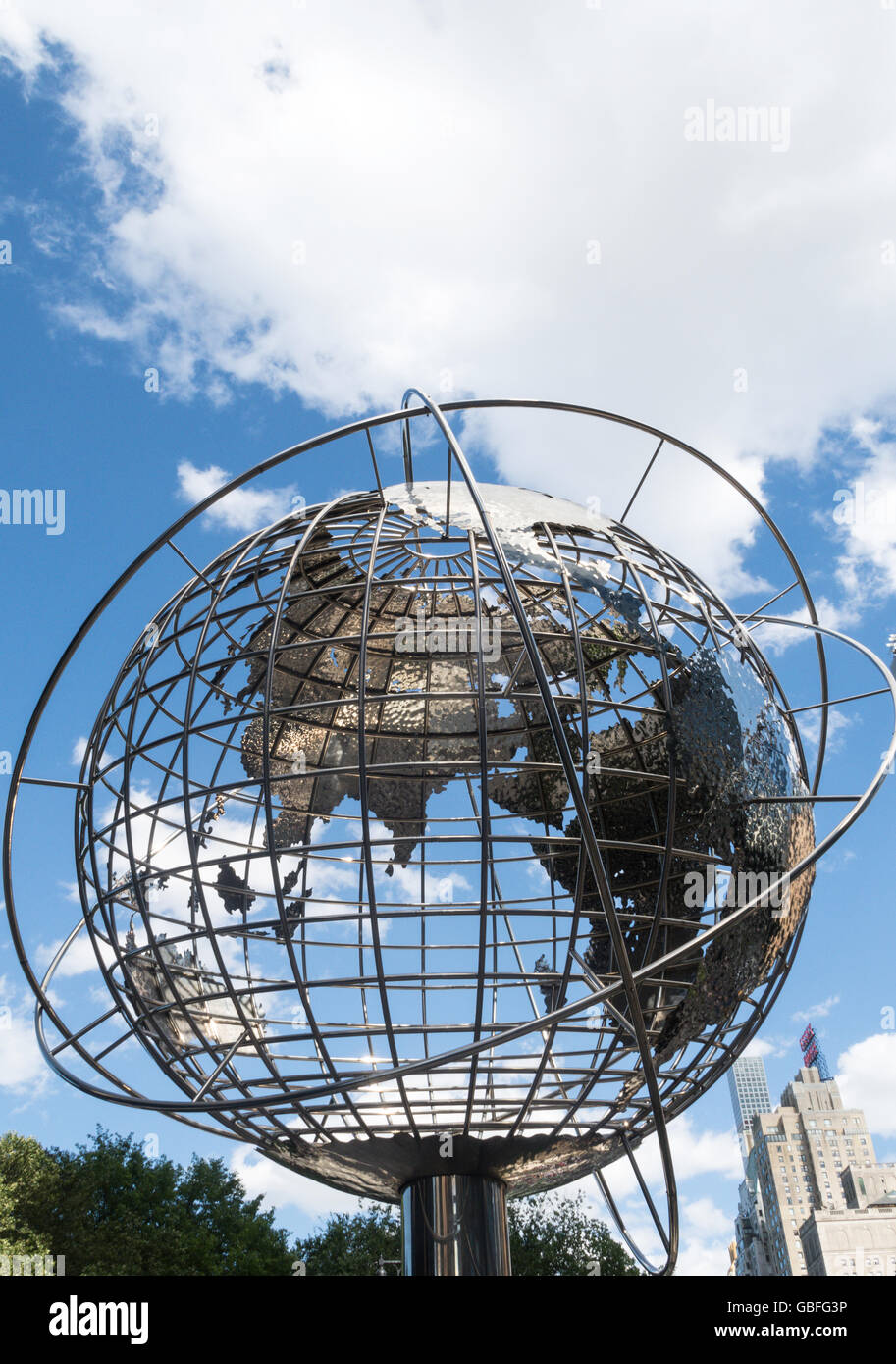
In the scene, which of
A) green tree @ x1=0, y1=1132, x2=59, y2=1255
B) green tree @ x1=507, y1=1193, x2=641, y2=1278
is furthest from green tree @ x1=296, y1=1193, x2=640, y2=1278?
green tree @ x1=0, y1=1132, x2=59, y2=1255

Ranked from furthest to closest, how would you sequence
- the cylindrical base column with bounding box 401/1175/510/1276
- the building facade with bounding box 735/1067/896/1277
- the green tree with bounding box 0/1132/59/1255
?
the building facade with bounding box 735/1067/896/1277, the green tree with bounding box 0/1132/59/1255, the cylindrical base column with bounding box 401/1175/510/1276

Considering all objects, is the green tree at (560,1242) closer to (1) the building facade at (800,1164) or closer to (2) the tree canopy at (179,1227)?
(2) the tree canopy at (179,1227)

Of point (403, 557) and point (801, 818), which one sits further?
point (403, 557)

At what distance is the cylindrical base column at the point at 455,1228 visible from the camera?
16.4 ft

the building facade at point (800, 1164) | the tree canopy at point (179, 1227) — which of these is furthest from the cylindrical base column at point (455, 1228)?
the building facade at point (800, 1164)

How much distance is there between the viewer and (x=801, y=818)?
216 inches

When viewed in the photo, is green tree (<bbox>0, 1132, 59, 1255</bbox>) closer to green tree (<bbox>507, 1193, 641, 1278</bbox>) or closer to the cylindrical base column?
green tree (<bbox>507, 1193, 641, 1278</bbox>)

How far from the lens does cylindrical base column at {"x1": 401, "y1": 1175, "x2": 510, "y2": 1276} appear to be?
16.4 feet

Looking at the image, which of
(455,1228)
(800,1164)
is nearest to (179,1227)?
(455,1228)

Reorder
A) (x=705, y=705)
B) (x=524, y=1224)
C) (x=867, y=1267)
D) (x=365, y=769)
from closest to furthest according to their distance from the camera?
(x=365, y=769)
(x=705, y=705)
(x=524, y=1224)
(x=867, y=1267)
